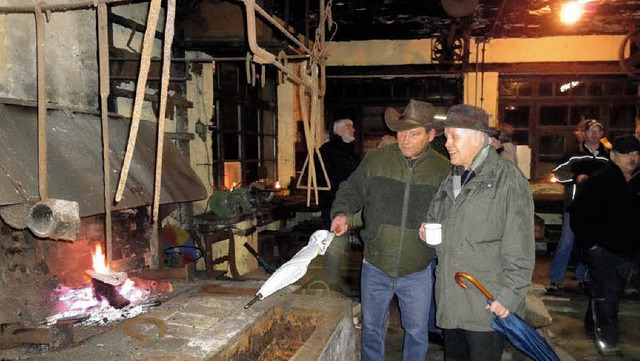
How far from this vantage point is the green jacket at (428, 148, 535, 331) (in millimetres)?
3010

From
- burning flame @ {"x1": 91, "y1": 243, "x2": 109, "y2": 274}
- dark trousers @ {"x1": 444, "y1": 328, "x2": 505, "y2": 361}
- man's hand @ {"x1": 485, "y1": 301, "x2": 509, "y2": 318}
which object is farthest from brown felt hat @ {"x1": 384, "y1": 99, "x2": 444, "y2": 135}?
burning flame @ {"x1": 91, "y1": 243, "x2": 109, "y2": 274}

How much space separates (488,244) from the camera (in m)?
3.13

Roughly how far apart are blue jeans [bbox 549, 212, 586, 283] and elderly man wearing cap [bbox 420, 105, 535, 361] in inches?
183

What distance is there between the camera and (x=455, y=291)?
3250mm

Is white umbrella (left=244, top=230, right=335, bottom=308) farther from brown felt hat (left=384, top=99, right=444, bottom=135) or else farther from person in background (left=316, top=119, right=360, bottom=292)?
person in background (left=316, top=119, right=360, bottom=292)

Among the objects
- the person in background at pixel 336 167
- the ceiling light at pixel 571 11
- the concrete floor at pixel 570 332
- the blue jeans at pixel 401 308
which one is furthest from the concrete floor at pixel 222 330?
the ceiling light at pixel 571 11

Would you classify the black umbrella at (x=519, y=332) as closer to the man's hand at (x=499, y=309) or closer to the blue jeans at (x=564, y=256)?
the man's hand at (x=499, y=309)

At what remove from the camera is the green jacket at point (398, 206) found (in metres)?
3.96

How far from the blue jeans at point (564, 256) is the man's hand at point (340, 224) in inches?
192

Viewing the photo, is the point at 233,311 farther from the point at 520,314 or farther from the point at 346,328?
the point at 520,314

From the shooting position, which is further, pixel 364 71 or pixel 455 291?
pixel 364 71

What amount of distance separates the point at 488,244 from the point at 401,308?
1.31 metres

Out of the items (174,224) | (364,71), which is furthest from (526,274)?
(364,71)

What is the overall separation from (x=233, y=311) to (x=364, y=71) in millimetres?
8952
